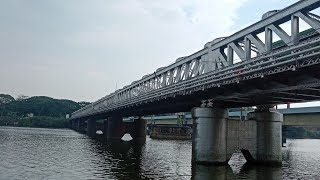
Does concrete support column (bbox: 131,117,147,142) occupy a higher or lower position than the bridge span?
lower

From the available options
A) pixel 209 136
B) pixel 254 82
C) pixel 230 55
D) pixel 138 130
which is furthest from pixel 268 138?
pixel 138 130

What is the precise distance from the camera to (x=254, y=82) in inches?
1474

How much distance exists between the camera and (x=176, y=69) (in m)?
68.1

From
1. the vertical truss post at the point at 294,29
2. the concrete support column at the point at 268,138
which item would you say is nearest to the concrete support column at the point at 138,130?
the concrete support column at the point at 268,138

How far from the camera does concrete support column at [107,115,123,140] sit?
122625 mm

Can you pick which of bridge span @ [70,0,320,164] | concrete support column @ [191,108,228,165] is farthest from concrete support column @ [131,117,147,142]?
concrete support column @ [191,108,228,165]

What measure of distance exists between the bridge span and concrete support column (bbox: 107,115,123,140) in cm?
6091

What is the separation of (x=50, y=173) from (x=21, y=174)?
261cm

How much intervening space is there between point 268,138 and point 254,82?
15.3 metres

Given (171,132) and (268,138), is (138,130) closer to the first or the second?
(171,132)

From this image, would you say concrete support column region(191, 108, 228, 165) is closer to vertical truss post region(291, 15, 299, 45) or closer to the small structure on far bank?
vertical truss post region(291, 15, 299, 45)

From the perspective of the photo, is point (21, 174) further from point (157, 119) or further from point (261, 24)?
point (157, 119)

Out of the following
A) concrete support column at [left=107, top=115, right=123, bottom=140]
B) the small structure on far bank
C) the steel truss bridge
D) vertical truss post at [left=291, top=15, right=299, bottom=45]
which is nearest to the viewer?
the steel truss bridge

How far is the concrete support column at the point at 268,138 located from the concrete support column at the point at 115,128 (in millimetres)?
76173
